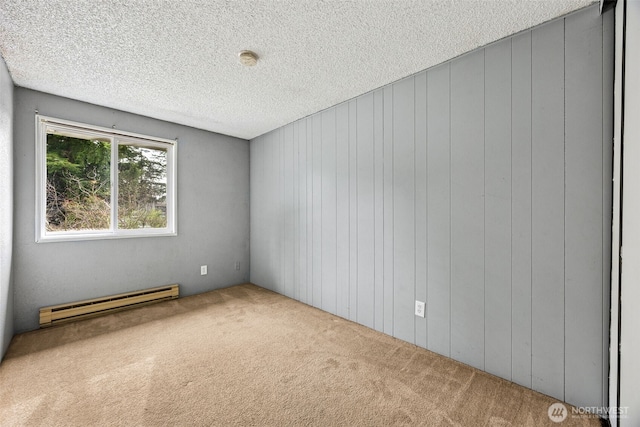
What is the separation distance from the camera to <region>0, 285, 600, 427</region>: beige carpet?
4.85ft

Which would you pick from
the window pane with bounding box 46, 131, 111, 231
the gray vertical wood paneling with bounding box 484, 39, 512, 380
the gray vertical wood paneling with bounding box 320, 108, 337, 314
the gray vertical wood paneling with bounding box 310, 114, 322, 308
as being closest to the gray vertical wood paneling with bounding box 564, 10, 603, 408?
the gray vertical wood paneling with bounding box 484, 39, 512, 380

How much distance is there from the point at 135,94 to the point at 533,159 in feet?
11.1

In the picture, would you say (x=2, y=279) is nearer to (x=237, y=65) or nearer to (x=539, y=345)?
(x=237, y=65)

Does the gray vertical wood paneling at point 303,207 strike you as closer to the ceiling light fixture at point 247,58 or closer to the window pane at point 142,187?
the ceiling light fixture at point 247,58

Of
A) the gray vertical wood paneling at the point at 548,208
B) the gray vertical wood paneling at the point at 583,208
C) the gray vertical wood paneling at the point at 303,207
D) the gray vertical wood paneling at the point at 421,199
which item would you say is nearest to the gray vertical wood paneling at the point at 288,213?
the gray vertical wood paneling at the point at 303,207

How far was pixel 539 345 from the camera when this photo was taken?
5.42 feet

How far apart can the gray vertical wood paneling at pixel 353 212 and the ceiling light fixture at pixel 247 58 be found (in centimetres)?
109

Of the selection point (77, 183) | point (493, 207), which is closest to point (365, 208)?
point (493, 207)

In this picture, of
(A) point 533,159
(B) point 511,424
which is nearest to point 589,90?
(A) point 533,159

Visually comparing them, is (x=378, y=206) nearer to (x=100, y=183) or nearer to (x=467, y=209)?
(x=467, y=209)

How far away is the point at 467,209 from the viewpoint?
194 centimetres

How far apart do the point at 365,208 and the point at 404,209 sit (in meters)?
0.42

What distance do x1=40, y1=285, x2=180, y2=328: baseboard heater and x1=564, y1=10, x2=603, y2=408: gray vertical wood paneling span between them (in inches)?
150

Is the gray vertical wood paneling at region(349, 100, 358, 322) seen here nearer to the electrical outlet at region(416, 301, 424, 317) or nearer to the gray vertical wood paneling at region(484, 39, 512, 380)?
the electrical outlet at region(416, 301, 424, 317)
